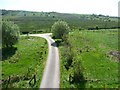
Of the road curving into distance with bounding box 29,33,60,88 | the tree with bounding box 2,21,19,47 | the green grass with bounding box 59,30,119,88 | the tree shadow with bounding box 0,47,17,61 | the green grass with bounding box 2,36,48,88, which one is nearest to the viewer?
the road curving into distance with bounding box 29,33,60,88

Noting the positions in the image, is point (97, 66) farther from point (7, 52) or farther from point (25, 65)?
point (7, 52)

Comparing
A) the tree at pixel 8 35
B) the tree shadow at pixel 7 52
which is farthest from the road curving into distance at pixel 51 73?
the tree at pixel 8 35

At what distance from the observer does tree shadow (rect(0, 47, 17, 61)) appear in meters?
76.2

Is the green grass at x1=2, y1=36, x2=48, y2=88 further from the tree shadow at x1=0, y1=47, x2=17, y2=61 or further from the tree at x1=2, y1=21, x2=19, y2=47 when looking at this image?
the tree at x1=2, y1=21, x2=19, y2=47

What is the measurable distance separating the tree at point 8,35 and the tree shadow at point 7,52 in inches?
95.5

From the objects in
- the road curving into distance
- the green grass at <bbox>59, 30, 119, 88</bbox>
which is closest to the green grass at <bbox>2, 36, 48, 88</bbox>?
the road curving into distance

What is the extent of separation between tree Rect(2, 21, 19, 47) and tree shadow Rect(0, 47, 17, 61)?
2426 mm

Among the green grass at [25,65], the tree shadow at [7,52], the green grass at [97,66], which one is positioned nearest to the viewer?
the green grass at [97,66]

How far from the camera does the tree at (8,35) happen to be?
288ft

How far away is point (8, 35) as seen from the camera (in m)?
87.9

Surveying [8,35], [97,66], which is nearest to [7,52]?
[8,35]

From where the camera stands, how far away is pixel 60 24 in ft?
351

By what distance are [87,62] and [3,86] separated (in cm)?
2528

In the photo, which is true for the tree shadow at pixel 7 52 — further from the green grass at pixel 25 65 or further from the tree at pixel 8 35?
the tree at pixel 8 35
